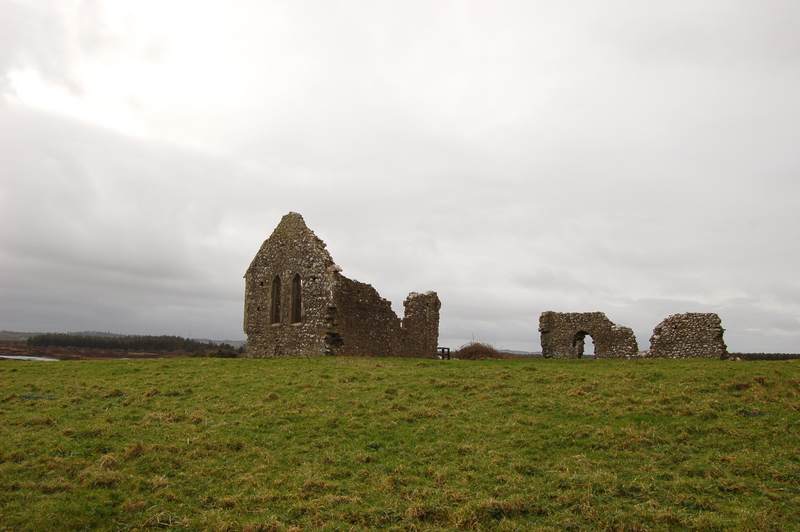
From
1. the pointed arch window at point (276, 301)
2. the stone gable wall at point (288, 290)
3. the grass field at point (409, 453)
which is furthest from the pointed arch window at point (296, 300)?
the grass field at point (409, 453)

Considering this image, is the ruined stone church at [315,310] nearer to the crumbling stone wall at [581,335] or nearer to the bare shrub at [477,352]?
the bare shrub at [477,352]

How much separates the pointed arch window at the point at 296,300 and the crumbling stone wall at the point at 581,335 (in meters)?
17.1

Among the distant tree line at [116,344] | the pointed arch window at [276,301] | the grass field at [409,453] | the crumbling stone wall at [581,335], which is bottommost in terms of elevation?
the distant tree line at [116,344]

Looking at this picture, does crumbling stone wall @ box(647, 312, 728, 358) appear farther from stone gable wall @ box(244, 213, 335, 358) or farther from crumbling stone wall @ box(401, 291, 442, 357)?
stone gable wall @ box(244, 213, 335, 358)

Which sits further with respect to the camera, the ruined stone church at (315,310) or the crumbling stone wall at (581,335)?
the crumbling stone wall at (581,335)

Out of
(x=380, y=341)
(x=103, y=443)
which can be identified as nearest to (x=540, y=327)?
(x=380, y=341)

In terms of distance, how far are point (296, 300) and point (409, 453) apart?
1685 cm

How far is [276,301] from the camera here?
26.6 metres

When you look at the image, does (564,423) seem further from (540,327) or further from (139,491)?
(540,327)

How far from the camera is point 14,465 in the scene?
8.38m

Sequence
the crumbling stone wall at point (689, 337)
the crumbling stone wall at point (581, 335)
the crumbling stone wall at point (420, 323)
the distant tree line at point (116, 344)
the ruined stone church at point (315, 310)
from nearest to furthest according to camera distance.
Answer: the ruined stone church at point (315, 310) < the crumbling stone wall at point (689, 337) < the crumbling stone wall at point (420, 323) < the crumbling stone wall at point (581, 335) < the distant tree line at point (116, 344)

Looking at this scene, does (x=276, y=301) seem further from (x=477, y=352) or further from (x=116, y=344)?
(x=116, y=344)

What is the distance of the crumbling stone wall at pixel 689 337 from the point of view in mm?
26266

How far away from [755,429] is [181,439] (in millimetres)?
11653
